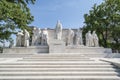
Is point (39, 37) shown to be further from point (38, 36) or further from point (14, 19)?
point (14, 19)

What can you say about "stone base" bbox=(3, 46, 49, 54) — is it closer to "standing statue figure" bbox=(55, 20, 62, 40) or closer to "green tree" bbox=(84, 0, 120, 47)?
"standing statue figure" bbox=(55, 20, 62, 40)

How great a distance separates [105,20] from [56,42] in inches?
427

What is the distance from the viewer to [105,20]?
87.5ft

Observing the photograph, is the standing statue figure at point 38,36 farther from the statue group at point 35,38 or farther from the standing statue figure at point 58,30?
the standing statue figure at point 58,30

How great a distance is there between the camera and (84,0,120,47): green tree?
26188 millimetres

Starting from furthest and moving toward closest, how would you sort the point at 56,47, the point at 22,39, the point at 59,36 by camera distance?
1. the point at 59,36
2. the point at 22,39
3. the point at 56,47

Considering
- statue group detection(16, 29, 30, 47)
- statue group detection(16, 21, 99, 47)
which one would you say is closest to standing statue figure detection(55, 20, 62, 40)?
statue group detection(16, 21, 99, 47)

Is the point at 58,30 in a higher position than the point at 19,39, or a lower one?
higher

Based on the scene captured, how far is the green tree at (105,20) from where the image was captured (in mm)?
26188

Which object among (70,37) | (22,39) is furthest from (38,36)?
(70,37)

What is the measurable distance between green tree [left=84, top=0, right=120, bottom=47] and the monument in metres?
6.31

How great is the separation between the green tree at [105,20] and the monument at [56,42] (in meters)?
6.31

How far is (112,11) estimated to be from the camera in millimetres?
26703

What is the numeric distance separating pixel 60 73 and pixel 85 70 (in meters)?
1.30
